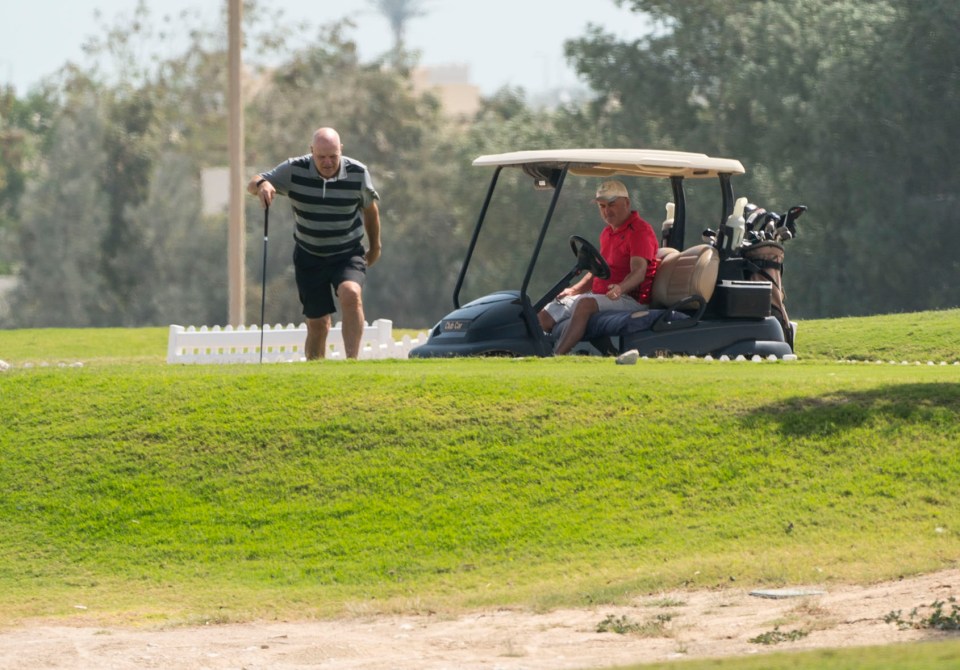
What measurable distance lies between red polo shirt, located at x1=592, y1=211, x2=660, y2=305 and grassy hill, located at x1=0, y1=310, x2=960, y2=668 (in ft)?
5.71

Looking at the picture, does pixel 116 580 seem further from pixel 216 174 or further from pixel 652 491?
pixel 216 174

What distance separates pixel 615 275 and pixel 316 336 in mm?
2423

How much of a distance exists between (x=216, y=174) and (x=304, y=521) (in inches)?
2053

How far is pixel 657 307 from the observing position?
43.9ft

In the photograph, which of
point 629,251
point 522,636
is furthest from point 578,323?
point 522,636

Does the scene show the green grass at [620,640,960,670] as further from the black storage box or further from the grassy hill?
the black storage box

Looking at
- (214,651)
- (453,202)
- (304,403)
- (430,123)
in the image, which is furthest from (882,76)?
(214,651)

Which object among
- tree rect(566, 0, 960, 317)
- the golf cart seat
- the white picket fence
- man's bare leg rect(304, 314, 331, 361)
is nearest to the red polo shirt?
the golf cart seat

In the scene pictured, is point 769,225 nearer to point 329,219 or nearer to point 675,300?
point 675,300

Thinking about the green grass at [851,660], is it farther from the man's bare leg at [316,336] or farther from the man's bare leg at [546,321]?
the man's bare leg at [316,336]

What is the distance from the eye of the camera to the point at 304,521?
9250 millimetres

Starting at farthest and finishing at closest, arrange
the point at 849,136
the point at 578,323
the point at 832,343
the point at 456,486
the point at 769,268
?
1. the point at 849,136
2. the point at 832,343
3. the point at 769,268
4. the point at 578,323
5. the point at 456,486

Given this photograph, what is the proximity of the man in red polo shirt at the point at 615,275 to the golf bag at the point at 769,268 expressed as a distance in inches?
35.6

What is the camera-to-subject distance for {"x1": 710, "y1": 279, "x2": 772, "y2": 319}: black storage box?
13.4m
